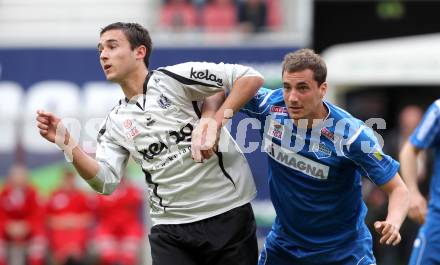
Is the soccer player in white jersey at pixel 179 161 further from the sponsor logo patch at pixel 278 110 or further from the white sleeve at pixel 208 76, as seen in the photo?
the sponsor logo patch at pixel 278 110

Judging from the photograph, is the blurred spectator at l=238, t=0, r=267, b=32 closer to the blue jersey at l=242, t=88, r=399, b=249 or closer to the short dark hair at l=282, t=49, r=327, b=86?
the blue jersey at l=242, t=88, r=399, b=249

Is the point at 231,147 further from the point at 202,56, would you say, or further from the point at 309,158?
the point at 202,56

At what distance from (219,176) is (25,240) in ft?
30.4

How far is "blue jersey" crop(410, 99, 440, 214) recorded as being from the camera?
267 inches

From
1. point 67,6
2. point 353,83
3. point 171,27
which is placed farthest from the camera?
point 67,6

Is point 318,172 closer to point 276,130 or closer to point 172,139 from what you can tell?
point 276,130

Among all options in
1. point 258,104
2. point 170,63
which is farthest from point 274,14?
point 258,104

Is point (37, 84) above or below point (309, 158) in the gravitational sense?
below

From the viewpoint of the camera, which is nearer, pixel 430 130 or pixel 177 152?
pixel 177 152

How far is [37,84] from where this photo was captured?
15.7 metres

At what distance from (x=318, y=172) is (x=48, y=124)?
5.45ft

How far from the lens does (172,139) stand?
5.78m

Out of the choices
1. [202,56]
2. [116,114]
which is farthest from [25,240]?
[116,114]

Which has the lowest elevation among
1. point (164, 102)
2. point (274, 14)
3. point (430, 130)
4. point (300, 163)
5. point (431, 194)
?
point (274, 14)
